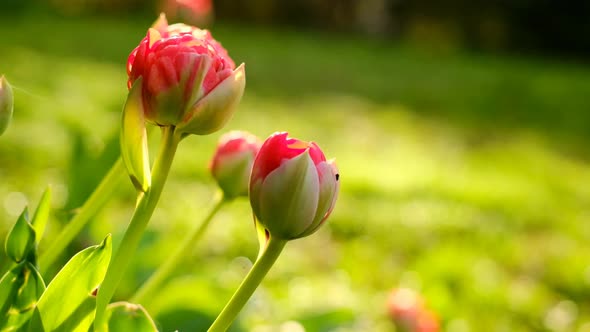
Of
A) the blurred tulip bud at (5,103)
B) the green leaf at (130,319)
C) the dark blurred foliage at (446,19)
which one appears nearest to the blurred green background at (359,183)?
the blurred tulip bud at (5,103)

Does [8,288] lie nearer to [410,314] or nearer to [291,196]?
[291,196]

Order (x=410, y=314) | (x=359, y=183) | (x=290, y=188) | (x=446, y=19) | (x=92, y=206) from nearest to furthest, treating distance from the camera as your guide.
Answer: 1. (x=290, y=188)
2. (x=92, y=206)
3. (x=410, y=314)
4. (x=359, y=183)
5. (x=446, y=19)

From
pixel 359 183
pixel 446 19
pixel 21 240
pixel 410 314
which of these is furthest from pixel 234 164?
pixel 446 19

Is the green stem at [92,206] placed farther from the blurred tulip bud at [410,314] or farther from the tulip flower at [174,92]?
the blurred tulip bud at [410,314]

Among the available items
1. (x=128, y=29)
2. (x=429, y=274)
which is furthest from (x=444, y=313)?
(x=128, y=29)

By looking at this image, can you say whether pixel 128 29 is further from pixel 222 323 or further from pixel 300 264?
pixel 222 323

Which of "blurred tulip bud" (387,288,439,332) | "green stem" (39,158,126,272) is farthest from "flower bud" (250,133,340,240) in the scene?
"blurred tulip bud" (387,288,439,332)

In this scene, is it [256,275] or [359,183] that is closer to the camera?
[256,275]
